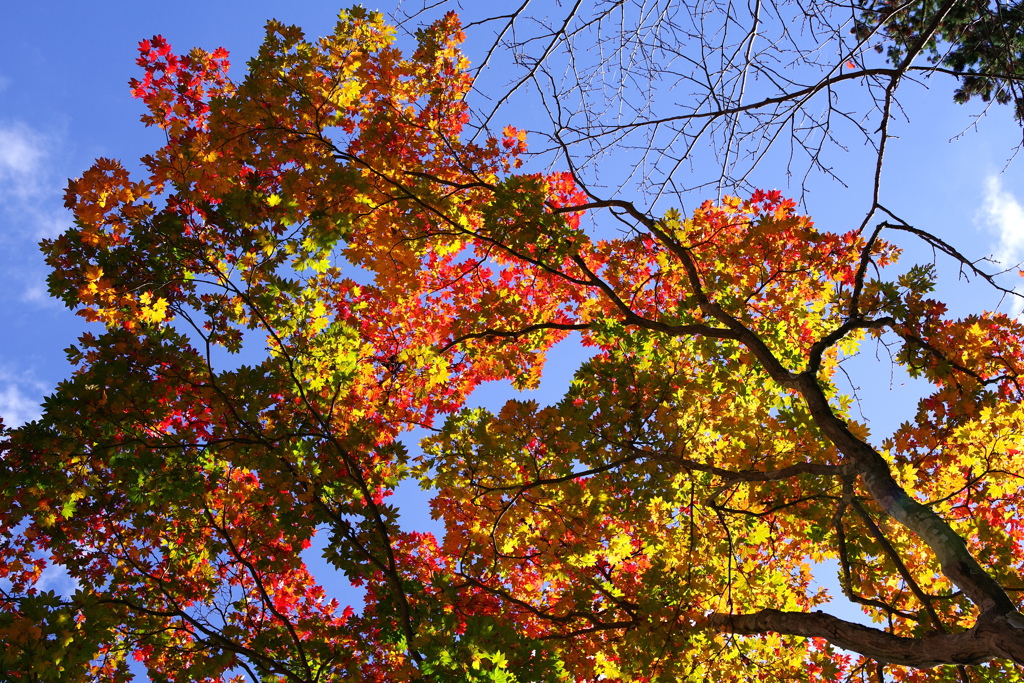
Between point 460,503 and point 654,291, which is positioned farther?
point 654,291

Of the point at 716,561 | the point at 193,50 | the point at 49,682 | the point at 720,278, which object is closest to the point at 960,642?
the point at 716,561

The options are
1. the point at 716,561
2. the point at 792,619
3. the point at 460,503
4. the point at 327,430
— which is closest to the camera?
the point at 792,619

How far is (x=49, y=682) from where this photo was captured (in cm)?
394

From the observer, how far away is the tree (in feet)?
18.3

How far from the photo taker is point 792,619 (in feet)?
16.7

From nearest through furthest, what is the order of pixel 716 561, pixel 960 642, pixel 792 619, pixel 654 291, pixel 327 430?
pixel 960 642
pixel 792 619
pixel 327 430
pixel 716 561
pixel 654 291

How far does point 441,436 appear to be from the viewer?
6.12 metres

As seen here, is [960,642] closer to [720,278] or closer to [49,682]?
[720,278]

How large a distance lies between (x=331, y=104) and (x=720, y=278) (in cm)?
492

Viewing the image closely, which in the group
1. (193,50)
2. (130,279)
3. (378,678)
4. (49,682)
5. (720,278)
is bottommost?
(49,682)

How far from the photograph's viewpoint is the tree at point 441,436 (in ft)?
18.3

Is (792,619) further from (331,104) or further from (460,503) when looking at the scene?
(331,104)

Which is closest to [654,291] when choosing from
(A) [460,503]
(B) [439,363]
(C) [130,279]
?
(B) [439,363]

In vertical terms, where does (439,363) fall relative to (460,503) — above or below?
above
